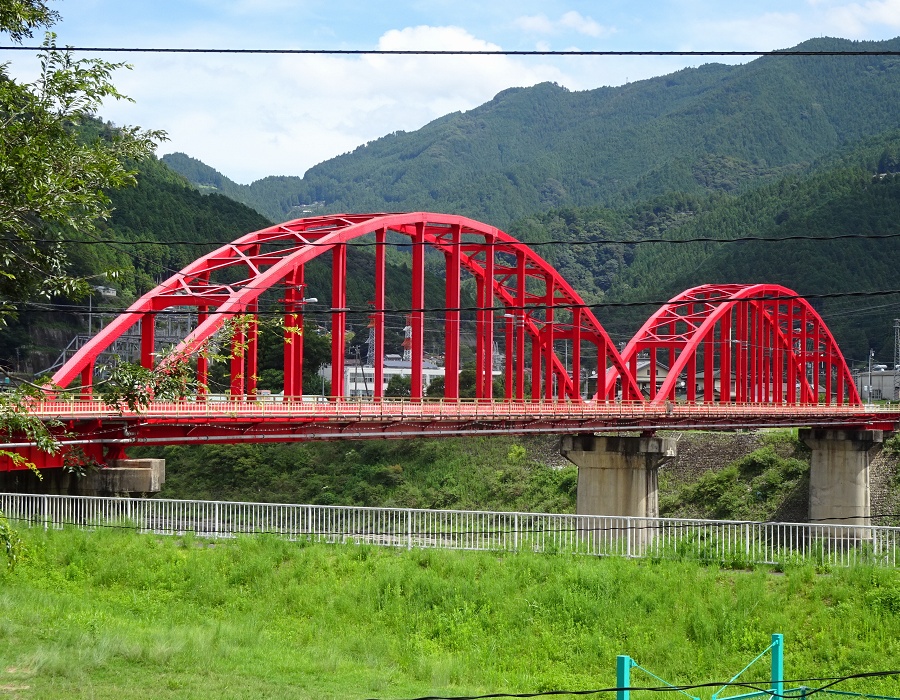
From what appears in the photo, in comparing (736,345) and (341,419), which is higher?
(736,345)

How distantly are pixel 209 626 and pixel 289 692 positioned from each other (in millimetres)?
4697

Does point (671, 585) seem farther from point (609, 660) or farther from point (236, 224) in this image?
point (236, 224)

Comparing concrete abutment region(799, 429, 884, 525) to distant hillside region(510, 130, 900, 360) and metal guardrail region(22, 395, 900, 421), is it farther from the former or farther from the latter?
distant hillside region(510, 130, 900, 360)

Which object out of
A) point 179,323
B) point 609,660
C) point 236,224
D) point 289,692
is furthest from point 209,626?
point 236,224

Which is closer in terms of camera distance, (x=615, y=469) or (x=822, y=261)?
(x=615, y=469)

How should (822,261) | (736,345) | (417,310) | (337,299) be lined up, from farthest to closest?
1. (822,261)
2. (736,345)
3. (337,299)
4. (417,310)

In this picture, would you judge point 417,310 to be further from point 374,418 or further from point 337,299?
point 337,299

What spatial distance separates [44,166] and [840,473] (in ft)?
192

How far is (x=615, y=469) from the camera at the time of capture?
5181 cm

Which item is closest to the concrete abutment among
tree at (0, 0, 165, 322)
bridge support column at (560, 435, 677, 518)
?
bridge support column at (560, 435, 677, 518)

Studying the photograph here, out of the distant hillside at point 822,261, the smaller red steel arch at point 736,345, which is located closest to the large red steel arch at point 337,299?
the smaller red steel arch at point 736,345

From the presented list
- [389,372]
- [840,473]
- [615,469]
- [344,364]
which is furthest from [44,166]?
[389,372]

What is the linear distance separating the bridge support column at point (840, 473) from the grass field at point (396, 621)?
139ft

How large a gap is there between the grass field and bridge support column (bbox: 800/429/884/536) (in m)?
42.3
